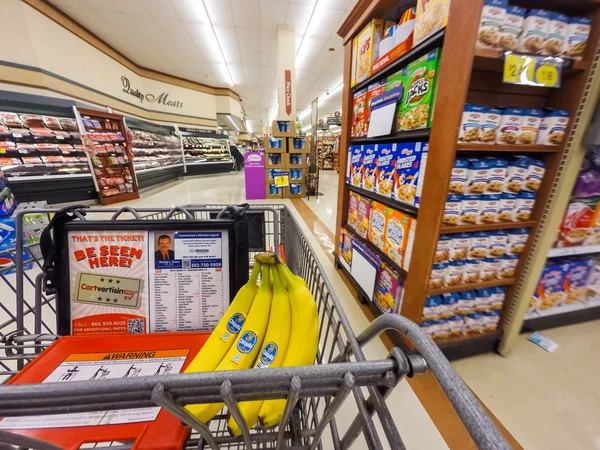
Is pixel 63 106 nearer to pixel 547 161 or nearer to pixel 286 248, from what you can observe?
pixel 286 248

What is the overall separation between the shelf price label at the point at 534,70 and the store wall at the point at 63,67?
7003 millimetres

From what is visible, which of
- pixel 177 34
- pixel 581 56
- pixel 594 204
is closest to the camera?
pixel 581 56

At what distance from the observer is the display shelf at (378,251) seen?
1.59 metres

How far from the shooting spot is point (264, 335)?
678 mm

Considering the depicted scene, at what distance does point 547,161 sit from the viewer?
1.28m

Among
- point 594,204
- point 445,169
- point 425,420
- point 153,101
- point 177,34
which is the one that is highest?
point 177,34

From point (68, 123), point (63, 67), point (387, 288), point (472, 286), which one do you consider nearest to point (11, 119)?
point (68, 123)

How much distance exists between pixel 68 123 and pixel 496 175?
6.80m

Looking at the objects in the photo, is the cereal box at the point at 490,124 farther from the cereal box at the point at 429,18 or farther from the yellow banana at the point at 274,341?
the yellow banana at the point at 274,341

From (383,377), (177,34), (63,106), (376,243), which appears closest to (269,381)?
(383,377)

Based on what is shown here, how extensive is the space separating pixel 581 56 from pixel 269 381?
1933 millimetres

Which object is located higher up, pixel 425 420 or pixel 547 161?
pixel 547 161

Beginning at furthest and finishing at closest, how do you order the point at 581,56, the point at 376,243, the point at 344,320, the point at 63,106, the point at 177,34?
the point at 177,34 → the point at 63,106 → the point at 376,243 → the point at 581,56 → the point at 344,320

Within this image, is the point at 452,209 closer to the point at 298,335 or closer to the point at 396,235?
the point at 396,235
